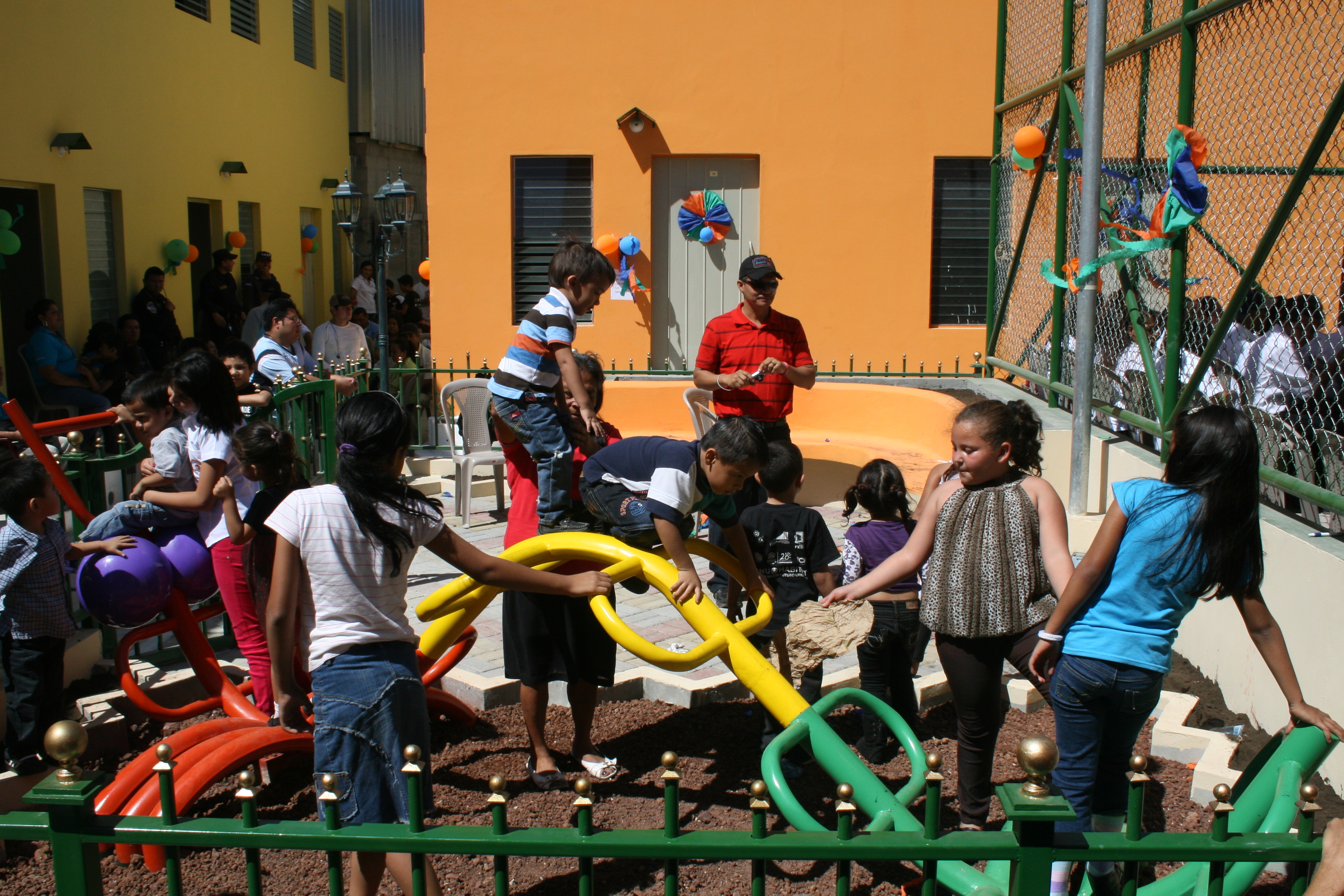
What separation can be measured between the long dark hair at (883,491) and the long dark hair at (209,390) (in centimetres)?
253

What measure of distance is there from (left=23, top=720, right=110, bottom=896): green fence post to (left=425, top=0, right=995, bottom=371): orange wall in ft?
32.5

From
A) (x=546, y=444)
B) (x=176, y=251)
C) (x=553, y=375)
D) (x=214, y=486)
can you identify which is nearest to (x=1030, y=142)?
(x=553, y=375)

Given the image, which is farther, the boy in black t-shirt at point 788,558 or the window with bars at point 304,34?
the window with bars at point 304,34

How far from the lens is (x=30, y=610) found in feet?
13.2

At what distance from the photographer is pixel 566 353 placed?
4.96 meters

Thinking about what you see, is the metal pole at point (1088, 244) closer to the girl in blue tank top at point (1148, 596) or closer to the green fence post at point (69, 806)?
the girl in blue tank top at point (1148, 596)

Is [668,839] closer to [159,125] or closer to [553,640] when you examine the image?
[553,640]

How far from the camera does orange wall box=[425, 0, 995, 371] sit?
1123 centimetres

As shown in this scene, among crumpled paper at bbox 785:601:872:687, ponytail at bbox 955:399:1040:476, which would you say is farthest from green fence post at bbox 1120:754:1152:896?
crumpled paper at bbox 785:601:872:687

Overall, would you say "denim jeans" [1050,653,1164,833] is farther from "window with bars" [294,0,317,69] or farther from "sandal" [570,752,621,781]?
"window with bars" [294,0,317,69]

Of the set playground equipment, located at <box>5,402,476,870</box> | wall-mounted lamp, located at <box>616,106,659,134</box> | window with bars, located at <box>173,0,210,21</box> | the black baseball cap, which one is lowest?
playground equipment, located at <box>5,402,476,870</box>

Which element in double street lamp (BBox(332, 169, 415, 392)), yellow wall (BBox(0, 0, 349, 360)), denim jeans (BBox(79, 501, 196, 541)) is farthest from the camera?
yellow wall (BBox(0, 0, 349, 360))

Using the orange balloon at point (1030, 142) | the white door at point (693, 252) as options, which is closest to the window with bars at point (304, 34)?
the white door at point (693, 252)

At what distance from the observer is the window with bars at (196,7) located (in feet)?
50.6
